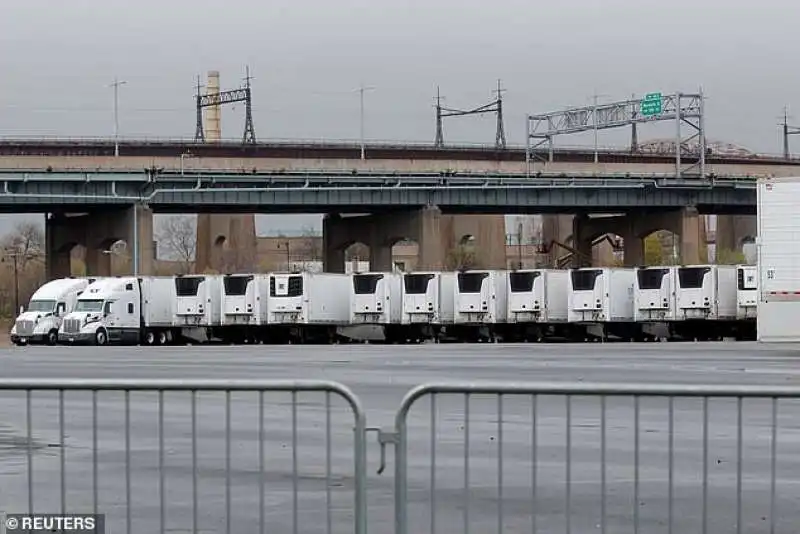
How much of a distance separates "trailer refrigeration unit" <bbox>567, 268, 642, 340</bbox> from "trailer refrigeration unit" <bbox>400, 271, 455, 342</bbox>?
19.8ft

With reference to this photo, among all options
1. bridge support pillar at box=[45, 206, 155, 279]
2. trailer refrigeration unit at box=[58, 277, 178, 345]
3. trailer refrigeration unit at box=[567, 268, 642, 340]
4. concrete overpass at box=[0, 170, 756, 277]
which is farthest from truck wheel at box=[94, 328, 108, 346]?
trailer refrigeration unit at box=[567, 268, 642, 340]

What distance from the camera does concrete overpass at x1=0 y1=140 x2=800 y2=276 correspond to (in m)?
94.9

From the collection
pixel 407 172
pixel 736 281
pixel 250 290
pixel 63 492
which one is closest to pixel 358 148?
pixel 407 172

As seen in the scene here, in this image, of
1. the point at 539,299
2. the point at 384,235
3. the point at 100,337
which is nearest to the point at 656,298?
the point at 539,299

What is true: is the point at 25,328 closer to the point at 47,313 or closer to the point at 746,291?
the point at 47,313

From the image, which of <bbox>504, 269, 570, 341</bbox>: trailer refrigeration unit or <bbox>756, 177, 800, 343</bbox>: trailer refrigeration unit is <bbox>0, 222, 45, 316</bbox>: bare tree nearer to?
<bbox>504, 269, 570, 341</bbox>: trailer refrigeration unit

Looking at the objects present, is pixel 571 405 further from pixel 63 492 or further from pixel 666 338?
pixel 666 338

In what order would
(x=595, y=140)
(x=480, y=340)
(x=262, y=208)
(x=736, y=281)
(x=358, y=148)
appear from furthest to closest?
(x=358, y=148)
(x=595, y=140)
(x=262, y=208)
(x=480, y=340)
(x=736, y=281)

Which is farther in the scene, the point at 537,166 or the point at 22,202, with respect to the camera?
the point at 537,166

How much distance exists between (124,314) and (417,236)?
1296 inches

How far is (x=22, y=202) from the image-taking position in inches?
3383

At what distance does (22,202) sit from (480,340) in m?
34.2

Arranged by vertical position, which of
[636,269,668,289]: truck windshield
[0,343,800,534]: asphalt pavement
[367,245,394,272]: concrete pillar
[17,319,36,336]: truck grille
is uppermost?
[367,245,394,272]: concrete pillar

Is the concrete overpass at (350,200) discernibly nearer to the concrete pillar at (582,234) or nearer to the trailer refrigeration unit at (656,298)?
the concrete pillar at (582,234)
